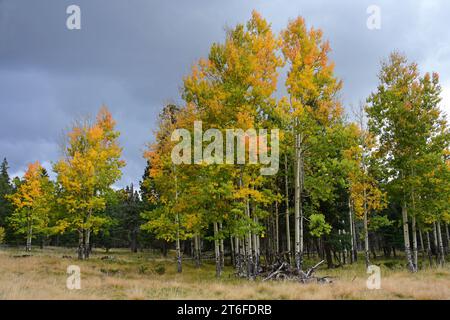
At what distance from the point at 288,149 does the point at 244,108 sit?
9.68 ft

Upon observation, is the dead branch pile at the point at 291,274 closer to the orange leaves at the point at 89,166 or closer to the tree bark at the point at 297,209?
the tree bark at the point at 297,209

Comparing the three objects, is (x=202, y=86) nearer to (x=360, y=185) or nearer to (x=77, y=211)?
(x=360, y=185)

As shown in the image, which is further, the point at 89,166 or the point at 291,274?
the point at 89,166

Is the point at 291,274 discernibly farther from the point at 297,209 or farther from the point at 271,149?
the point at 271,149

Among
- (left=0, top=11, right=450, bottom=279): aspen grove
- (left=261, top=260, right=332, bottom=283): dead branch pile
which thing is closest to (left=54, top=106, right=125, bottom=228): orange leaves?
(left=0, top=11, right=450, bottom=279): aspen grove

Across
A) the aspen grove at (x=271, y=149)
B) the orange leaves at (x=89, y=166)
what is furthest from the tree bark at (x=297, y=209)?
the orange leaves at (x=89, y=166)

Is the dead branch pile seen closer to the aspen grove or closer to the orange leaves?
the aspen grove

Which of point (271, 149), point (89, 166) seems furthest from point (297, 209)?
point (89, 166)

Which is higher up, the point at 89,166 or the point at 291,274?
the point at 89,166

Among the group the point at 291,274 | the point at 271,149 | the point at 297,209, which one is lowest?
the point at 291,274

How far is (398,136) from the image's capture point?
873 inches

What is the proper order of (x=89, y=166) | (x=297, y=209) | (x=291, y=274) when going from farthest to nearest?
(x=89, y=166) → (x=291, y=274) → (x=297, y=209)
